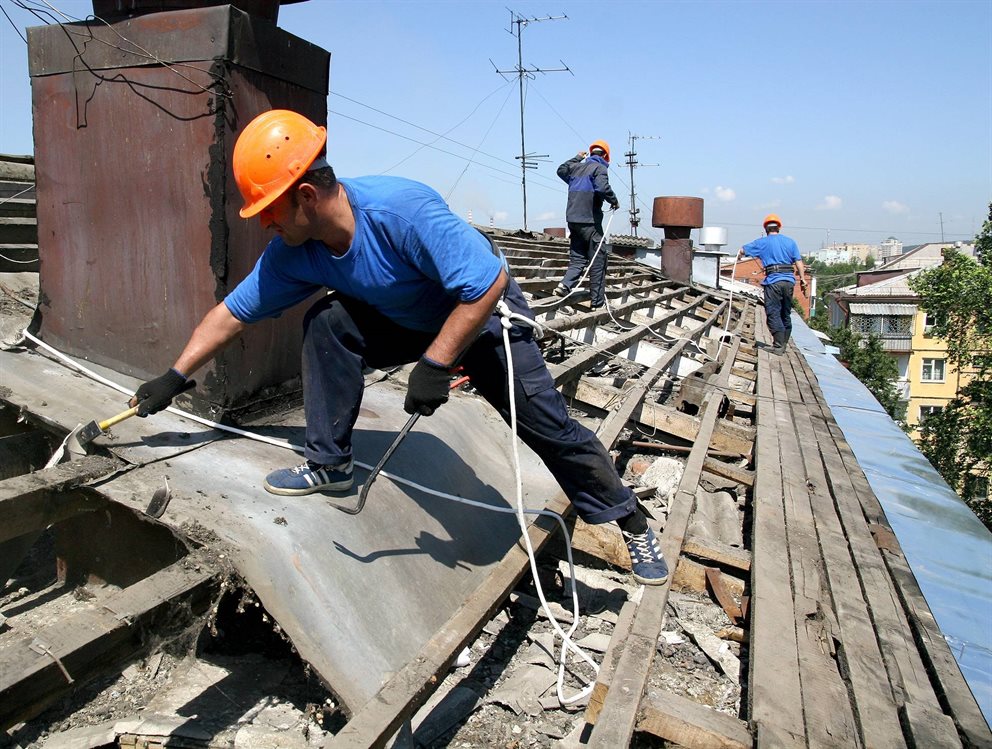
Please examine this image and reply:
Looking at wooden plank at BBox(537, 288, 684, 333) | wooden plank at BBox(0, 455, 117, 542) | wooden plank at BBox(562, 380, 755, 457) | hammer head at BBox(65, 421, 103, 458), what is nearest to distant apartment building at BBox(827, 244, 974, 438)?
wooden plank at BBox(537, 288, 684, 333)

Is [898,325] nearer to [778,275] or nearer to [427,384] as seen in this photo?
[778,275]

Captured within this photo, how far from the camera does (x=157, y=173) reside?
284 centimetres

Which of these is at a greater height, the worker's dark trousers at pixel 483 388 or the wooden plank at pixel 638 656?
the worker's dark trousers at pixel 483 388

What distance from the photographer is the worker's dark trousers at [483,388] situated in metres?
2.51

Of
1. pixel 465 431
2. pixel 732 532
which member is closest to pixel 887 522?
pixel 732 532

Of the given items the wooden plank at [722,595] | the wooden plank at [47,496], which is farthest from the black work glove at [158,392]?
the wooden plank at [722,595]

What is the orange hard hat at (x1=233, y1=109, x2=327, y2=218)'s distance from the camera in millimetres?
2158

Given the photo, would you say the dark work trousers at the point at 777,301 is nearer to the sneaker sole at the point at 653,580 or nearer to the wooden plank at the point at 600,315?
the wooden plank at the point at 600,315

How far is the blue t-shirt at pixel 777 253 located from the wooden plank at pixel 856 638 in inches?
241

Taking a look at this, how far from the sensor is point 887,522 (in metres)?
3.51

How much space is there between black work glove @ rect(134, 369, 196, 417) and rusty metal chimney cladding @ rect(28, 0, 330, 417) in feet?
0.92

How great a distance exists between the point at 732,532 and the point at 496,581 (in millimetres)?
1724

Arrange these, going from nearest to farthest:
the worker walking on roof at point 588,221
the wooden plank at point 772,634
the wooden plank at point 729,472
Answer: the wooden plank at point 772,634
the wooden plank at point 729,472
the worker walking on roof at point 588,221

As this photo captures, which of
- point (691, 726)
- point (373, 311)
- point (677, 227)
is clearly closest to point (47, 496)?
point (373, 311)
